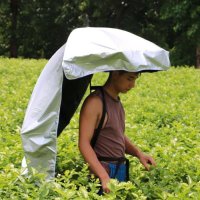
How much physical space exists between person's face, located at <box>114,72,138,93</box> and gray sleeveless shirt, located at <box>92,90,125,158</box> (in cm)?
9

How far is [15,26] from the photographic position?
1299 inches

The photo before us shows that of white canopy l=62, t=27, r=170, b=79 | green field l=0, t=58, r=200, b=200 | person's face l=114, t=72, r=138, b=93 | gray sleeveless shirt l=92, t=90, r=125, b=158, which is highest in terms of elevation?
white canopy l=62, t=27, r=170, b=79

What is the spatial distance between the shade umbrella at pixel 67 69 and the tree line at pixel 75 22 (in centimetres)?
2180

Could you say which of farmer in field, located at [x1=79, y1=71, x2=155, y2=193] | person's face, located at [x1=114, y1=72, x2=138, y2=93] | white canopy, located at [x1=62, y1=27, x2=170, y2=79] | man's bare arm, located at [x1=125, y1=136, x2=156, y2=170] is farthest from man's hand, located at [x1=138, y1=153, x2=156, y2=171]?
white canopy, located at [x1=62, y1=27, x2=170, y2=79]

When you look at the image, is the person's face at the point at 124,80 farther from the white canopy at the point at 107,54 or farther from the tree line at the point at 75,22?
the tree line at the point at 75,22

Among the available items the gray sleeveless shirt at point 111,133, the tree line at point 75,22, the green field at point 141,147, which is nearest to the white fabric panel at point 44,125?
the green field at point 141,147

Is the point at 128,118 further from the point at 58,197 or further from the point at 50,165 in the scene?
the point at 58,197

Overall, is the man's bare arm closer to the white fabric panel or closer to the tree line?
the white fabric panel

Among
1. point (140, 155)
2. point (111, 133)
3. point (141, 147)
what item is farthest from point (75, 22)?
point (111, 133)

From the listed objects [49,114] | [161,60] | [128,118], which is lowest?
[128,118]

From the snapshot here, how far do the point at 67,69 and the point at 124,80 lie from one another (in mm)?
522

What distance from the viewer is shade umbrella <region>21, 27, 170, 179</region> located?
2.94m

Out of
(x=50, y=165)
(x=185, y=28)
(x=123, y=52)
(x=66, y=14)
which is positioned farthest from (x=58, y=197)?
(x=66, y=14)

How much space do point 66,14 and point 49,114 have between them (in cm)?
2915
